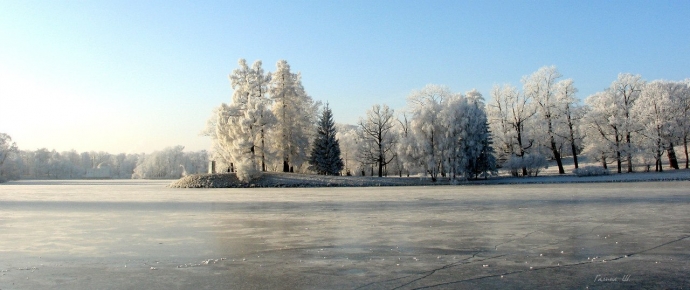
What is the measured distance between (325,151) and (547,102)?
85.0ft

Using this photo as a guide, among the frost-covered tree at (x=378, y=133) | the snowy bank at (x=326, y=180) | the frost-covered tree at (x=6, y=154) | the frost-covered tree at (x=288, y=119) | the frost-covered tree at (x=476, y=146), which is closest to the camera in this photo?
the snowy bank at (x=326, y=180)

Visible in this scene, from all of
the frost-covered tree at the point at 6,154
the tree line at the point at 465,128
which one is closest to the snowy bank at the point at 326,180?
the tree line at the point at 465,128

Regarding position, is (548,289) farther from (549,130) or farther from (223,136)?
(549,130)

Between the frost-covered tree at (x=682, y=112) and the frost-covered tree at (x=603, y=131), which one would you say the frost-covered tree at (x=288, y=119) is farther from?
the frost-covered tree at (x=682, y=112)

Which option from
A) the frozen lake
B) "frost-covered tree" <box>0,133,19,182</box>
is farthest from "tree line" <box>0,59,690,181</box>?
"frost-covered tree" <box>0,133,19,182</box>

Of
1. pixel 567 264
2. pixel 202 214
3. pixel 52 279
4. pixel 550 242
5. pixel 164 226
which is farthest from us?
pixel 202 214

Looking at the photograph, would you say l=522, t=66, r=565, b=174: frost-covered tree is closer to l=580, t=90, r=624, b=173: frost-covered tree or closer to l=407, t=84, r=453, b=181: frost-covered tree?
l=580, t=90, r=624, b=173: frost-covered tree

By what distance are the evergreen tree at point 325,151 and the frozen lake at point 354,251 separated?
1421 inches

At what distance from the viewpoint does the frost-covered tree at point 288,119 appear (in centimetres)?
5119

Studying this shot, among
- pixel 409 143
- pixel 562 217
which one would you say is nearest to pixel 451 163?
pixel 409 143

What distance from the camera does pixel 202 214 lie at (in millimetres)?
17672

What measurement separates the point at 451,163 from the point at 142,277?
43145 mm

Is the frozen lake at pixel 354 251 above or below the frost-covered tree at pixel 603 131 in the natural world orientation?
below

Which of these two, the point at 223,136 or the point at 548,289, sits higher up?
the point at 223,136
